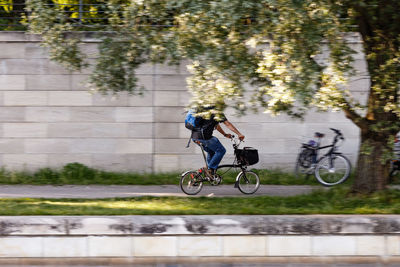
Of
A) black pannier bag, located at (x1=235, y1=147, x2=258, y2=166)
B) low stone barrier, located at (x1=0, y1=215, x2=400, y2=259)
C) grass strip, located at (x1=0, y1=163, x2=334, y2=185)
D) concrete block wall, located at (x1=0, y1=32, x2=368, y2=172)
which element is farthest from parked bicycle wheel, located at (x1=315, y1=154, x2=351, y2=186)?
low stone barrier, located at (x1=0, y1=215, x2=400, y2=259)

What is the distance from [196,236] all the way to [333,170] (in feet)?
16.4

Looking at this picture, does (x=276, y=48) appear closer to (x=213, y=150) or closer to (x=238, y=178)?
(x=213, y=150)

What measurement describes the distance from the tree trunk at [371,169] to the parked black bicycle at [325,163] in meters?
2.41

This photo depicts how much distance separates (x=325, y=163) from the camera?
35.9ft

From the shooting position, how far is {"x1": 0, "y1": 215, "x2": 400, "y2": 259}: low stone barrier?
21.6ft

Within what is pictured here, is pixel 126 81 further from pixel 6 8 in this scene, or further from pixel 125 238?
pixel 6 8

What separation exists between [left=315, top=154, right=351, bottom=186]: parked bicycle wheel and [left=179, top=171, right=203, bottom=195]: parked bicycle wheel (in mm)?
2545

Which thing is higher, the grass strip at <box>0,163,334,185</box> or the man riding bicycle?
the man riding bicycle

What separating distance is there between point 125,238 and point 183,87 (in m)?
5.36

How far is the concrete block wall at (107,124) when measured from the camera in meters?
11.4

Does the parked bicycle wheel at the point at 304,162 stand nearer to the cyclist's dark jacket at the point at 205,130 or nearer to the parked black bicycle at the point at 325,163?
the parked black bicycle at the point at 325,163

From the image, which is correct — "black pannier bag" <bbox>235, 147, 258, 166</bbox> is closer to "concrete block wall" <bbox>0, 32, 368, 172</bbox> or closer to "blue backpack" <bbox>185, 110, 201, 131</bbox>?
"blue backpack" <bbox>185, 110, 201, 131</bbox>

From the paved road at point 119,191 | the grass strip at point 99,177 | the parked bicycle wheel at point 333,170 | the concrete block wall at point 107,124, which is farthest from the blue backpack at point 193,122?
the parked bicycle wheel at point 333,170

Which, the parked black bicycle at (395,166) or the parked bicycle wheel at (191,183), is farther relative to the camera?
the parked black bicycle at (395,166)
